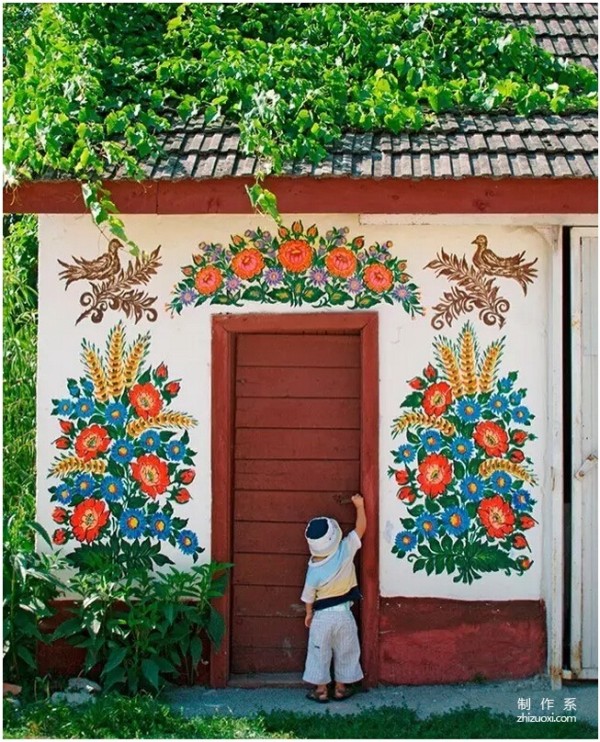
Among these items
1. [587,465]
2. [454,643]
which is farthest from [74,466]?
[587,465]

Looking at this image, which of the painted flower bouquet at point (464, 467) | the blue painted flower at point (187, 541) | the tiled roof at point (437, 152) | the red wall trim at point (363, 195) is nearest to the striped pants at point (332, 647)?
the painted flower bouquet at point (464, 467)

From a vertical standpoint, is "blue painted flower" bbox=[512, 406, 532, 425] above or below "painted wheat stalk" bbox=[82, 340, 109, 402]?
below

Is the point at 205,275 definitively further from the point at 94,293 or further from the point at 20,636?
the point at 20,636

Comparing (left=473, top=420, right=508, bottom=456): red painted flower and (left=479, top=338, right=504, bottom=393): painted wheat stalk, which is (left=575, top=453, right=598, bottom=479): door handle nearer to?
(left=473, top=420, right=508, bottom=456): red painted flower

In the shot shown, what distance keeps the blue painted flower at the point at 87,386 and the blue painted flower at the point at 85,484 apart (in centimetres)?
49

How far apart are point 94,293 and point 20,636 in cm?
200

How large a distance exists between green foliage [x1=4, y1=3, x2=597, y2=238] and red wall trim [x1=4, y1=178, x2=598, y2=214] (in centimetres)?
13

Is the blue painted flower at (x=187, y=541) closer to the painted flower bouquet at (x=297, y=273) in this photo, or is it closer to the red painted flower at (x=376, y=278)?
the painted flower bouquet at (x=297, y=273)

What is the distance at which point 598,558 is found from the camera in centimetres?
639

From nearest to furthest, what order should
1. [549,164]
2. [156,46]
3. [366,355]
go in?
[549,164] → [366,355] → [156,46]

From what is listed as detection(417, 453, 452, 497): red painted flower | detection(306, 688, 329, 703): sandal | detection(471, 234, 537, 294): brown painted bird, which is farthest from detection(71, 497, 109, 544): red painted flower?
detection(471, 234, 537, 294): brown painted bird

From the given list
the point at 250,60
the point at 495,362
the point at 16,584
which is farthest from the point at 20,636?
the point at 250,60

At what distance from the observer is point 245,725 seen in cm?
562

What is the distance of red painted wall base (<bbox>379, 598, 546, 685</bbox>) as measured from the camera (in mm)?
6285
